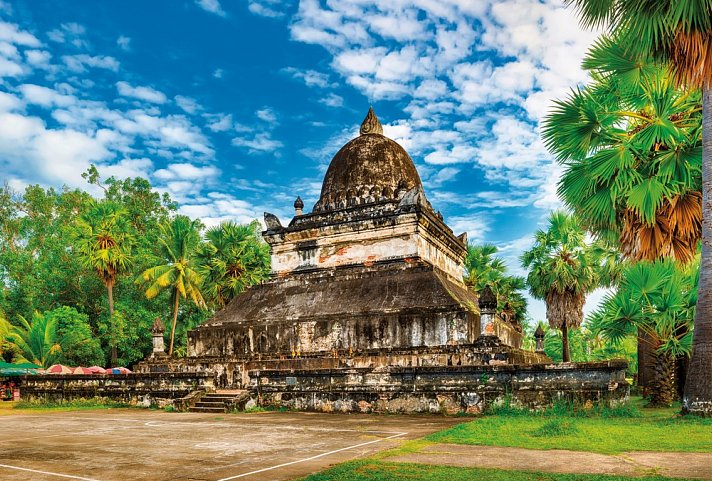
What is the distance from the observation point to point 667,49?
1020cm

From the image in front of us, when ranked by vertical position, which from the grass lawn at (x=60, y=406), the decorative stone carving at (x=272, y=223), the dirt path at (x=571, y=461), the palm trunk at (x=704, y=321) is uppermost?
the decorative stone carving at (x=272, y=223)

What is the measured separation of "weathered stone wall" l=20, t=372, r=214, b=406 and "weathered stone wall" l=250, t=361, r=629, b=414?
2484mm

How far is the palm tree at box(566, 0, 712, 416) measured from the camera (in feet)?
31.2

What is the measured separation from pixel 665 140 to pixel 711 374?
4474mm

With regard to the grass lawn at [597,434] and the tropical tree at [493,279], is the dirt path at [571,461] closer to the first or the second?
the grass lawn at [597,434]

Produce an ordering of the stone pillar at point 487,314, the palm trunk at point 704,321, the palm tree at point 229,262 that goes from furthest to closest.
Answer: the palm tree at point 229,262 < the stone pillar at point 487,314 < the palm trunk at point 704,321

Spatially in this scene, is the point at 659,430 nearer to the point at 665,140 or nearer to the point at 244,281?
the point at 665,140

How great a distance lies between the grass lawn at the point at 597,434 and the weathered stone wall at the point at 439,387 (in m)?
1.34

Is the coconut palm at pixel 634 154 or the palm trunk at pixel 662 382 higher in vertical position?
the coconut palm at pixel 634 154

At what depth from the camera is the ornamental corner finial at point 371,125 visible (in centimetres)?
2633

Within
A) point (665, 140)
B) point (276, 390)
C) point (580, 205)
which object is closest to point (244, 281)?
point (276, 390)

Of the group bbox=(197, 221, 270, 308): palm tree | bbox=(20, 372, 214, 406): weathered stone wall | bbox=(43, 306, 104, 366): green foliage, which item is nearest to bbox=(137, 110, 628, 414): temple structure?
bbox=(20, 372, 214, 406): weathered stone wall

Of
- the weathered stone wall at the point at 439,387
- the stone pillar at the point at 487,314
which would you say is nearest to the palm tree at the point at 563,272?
the stone pillar at the point at 487,314

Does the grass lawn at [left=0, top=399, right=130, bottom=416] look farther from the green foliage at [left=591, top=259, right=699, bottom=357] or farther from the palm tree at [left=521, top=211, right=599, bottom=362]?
the palm tree at [left=521, top=211, right=599, bottom=362]
